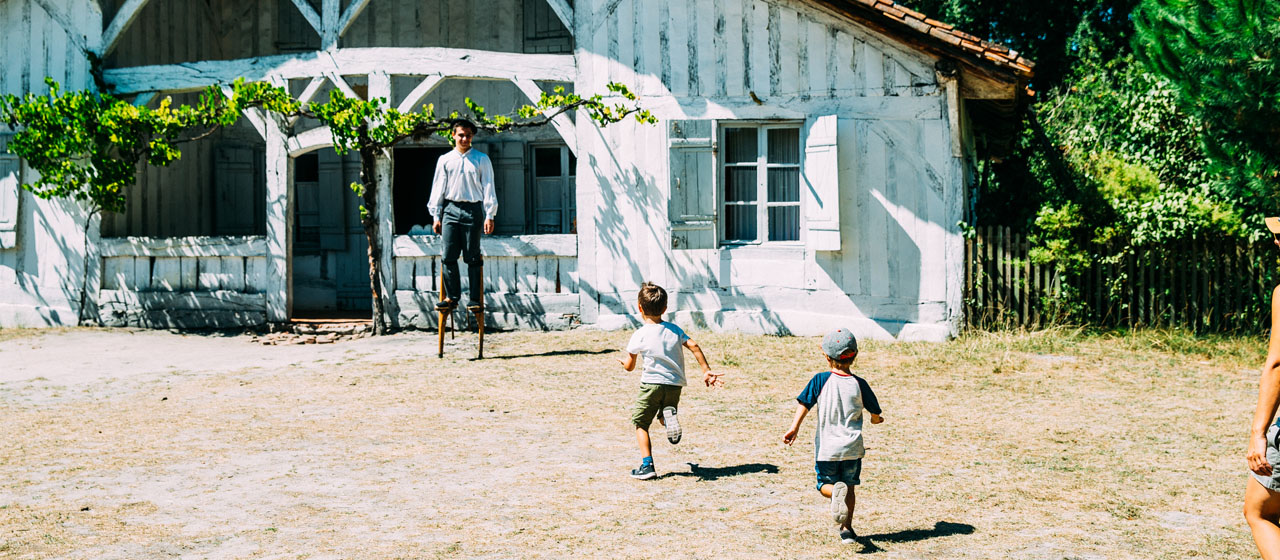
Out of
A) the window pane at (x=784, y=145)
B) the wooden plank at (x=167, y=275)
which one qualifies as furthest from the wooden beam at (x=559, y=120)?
the wooden plank at (x=167, y=275)

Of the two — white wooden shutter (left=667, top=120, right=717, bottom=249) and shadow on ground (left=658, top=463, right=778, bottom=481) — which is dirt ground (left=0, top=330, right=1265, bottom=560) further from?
white wooden shutter (left=667, top=120, right=717, bottom=249)

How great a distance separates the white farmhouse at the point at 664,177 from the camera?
10.7 metres

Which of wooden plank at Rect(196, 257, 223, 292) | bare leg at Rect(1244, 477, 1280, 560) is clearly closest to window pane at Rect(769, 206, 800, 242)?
wooden plank at Rect(196, 257, 223, 292)

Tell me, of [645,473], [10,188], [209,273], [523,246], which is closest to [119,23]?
[10,188]

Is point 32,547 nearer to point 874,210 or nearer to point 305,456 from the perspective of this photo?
point 305,456

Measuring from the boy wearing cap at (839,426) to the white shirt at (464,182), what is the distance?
18.1 ft

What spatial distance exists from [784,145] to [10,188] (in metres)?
8.51

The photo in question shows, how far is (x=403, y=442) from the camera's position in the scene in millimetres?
6598

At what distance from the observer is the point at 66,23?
12242 mm

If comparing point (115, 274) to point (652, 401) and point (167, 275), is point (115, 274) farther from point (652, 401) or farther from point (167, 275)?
point (652, 401)

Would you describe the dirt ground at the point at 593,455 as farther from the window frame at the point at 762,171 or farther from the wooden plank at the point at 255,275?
the wooden plank at the point at 255,275

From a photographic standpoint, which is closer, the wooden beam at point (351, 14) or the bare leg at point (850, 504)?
the bare leg at point (850, 504)

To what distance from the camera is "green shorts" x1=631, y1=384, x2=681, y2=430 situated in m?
5.61

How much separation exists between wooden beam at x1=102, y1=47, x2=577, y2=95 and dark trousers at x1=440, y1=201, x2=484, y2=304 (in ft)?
7.08
